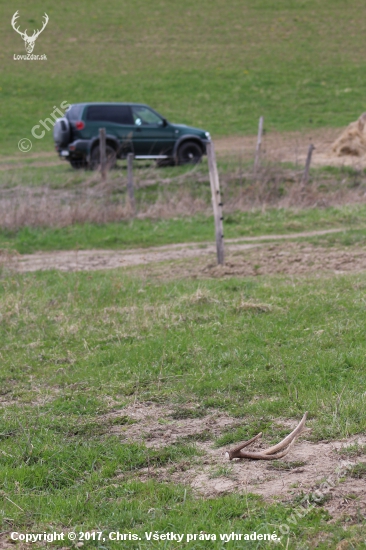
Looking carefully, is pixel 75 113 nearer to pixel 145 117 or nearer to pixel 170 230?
pixel 145 117

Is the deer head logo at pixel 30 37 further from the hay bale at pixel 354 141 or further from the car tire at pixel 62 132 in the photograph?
the hay bale at pixel 354 141

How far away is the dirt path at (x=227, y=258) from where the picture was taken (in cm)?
1009

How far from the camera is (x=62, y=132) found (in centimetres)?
1948

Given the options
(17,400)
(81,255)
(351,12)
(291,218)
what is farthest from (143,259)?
(351,12)

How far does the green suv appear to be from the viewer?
19422mm

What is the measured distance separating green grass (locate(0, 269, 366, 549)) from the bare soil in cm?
7

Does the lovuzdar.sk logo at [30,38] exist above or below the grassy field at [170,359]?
above

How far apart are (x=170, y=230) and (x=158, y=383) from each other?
27.2 feet

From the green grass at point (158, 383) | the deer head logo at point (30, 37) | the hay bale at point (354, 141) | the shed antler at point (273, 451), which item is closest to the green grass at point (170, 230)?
the green grass at point (158, 383)

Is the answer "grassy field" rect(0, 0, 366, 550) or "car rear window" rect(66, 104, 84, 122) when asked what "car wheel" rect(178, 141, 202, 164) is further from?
"car rear window" rect(66, 104, 84, 122)

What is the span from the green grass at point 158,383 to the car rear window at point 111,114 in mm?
11883

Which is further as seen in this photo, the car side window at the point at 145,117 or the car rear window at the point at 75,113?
the car side window at the point at 145,117

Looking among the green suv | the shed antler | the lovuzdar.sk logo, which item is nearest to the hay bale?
the green suv

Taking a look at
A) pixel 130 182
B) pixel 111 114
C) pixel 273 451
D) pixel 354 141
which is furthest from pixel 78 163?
pixel 273 451
